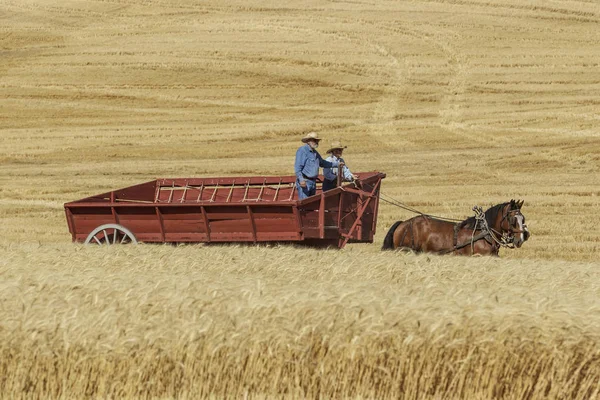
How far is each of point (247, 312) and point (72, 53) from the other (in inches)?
1484

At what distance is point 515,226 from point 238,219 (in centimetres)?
373

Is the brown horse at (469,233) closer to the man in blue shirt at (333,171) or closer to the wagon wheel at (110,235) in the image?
the man in blue shirt at (333,171)

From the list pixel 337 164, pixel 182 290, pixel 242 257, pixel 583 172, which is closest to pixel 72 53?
pixel 583 172

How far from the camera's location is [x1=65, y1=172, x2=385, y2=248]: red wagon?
45.8 feet

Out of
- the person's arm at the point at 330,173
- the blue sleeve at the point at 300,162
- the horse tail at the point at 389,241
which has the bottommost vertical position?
the horse tail at the point at 389,241

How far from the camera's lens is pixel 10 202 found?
80.0 ft

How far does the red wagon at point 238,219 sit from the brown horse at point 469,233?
51cm

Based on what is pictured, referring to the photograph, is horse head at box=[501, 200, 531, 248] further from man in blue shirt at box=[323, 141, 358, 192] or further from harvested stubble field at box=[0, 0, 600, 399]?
man in blue shirt at box=[323, 141, 358, 192]

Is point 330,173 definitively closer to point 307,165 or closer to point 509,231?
point 307,165

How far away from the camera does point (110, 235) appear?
14828 millimetres

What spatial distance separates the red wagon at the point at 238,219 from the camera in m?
14.0

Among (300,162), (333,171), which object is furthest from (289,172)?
(300,162)

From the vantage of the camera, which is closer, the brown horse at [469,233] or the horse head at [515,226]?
the horse head at [515,226]

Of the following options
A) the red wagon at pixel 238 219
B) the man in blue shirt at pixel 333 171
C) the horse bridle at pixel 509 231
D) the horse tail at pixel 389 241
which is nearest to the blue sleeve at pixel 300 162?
the red wagon at pixel 238 219
